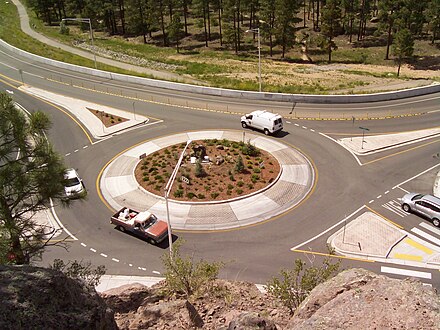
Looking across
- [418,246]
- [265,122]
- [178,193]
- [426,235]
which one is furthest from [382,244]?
[265,122]

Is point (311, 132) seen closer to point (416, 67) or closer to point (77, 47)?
point (416, 67)

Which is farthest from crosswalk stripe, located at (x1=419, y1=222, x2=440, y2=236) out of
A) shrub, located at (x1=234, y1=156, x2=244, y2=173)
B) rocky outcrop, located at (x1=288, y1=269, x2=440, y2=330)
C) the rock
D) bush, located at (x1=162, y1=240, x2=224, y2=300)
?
the rock

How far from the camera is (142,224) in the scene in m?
25.3

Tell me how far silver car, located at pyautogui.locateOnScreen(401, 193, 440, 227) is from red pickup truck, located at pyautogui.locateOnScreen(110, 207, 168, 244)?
15.6 metres

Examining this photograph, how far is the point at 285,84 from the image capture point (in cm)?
5594

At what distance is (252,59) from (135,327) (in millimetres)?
70874

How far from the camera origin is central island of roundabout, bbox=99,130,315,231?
89.5 ft

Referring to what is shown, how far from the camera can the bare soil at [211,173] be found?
A: 29.8 metres

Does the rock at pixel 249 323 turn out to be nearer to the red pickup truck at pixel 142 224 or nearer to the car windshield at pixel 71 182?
the car windshield at pixel 71 182

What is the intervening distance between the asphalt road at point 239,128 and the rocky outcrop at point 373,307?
37.9 ft

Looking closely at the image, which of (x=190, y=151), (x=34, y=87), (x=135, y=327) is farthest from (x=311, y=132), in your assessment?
(x=34, y=87)

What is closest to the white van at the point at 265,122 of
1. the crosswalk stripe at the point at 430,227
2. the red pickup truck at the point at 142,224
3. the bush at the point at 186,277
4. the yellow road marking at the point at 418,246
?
the crosswalk stripe at the point at 430,227

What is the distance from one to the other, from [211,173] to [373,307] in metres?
22.7

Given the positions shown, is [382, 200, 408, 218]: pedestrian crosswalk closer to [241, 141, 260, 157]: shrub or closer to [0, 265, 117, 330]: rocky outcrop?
[241, 141, 260, 157]: shrub
